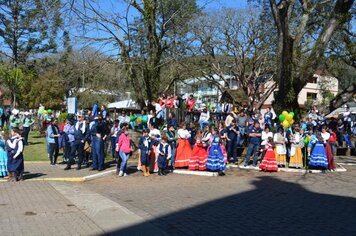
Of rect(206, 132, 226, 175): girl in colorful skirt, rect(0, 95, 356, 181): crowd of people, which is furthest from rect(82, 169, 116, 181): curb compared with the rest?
rect(206, 132, 226, 175): girl in colorful skirt

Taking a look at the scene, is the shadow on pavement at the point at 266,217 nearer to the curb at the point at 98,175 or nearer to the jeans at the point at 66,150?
the curb at the point at 98,175

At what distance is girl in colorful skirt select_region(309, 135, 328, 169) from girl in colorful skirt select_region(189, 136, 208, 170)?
393 cm

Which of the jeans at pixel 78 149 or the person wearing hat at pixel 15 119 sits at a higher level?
the person wearing hat at pixel 15 119

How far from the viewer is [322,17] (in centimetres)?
2084

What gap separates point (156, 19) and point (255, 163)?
1130 centimetres

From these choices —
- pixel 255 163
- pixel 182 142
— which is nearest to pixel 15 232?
pixel 182 142

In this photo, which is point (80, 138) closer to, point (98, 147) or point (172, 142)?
point (98, 147)

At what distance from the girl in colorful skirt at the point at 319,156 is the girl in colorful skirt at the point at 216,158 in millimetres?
3486

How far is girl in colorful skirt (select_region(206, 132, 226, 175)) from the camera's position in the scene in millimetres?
14203

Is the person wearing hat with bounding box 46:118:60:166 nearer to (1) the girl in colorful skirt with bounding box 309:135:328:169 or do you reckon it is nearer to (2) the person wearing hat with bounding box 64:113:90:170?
(2) the person wearing hat with bounding box 64:113:90:170

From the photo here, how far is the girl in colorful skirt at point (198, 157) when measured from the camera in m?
14.7

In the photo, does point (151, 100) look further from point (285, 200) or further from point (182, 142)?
point (285, 200)

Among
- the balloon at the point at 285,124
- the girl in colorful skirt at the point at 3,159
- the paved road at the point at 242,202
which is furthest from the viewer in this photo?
the balloon at the point at 285,124

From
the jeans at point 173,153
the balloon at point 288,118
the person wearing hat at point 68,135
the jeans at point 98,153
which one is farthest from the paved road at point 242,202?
the person wearing hat at point 68,135
